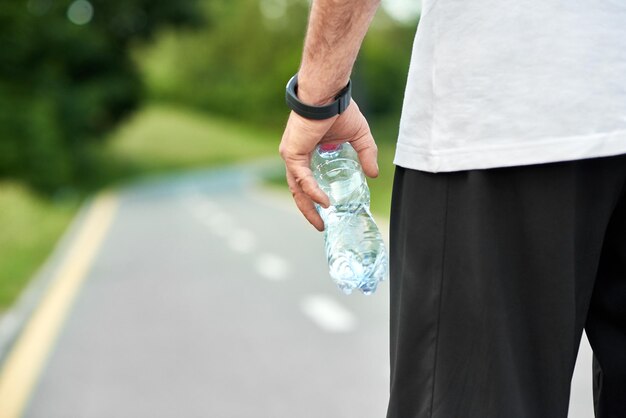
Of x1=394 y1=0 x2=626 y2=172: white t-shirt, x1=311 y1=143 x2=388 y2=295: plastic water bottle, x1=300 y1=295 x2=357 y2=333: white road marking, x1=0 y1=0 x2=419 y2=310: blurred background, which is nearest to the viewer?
x1=394 y1=0 x2=626 y2=172: white t-shirt

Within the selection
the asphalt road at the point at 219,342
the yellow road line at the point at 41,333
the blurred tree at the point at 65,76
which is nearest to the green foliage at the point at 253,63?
the blurred tree at the point at 65,76

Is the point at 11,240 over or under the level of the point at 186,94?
under

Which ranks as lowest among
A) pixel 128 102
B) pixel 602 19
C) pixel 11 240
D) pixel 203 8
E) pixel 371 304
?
pixel 602 19

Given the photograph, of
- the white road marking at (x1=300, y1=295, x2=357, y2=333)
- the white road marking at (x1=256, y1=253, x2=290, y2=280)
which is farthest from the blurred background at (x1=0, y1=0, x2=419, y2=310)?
the white road marking at (x1=300, y1=295, x2=357, y2=333)

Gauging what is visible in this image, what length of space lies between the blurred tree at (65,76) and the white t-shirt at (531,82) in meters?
21.1

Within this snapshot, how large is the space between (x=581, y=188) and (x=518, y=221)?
113mm

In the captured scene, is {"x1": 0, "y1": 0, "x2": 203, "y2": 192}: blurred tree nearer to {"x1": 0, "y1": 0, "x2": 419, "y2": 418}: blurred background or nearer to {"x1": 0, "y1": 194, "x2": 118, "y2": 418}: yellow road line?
{"x1": 0, "y1": 0, "x2": 419, "y2": 418}: blurred background

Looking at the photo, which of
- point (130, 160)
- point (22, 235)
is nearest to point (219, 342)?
point (22, 235)

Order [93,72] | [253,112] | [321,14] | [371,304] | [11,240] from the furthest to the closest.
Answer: [253,112]
[93,72]
[11,240]
[371,304]
[321,14]

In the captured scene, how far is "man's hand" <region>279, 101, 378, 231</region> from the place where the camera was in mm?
1747

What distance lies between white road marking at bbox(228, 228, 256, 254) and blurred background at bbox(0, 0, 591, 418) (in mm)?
46

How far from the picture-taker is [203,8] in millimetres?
29375

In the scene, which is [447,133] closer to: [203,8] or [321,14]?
[321,14]

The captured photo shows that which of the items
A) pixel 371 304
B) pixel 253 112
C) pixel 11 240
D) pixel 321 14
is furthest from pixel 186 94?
pixel 321 14
